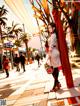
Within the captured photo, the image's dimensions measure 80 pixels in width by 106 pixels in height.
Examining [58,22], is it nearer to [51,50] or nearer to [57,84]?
[51,50]

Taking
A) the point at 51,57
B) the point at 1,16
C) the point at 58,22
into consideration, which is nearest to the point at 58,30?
the point at 58,22

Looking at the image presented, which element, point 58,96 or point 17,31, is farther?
point 17,31

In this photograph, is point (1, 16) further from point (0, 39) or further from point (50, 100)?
point (50, 100)

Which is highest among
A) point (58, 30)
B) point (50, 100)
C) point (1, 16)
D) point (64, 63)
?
point (1, 16)

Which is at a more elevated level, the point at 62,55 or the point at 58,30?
the point at 58,30

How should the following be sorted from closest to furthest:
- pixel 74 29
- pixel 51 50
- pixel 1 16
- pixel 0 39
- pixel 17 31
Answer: pixel 51 50
pixel 74 29
pixel 0 39
pixel 1 16
pixel 17 31

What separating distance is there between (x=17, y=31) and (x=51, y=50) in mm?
65266

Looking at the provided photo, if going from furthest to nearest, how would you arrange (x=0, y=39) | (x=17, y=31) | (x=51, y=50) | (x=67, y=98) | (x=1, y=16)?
1. (x=17, y=31)
2. (x=1, y=16)
3. (x=0, y=39)
4. (x=51, y=50)
5. (x=67, y=98)

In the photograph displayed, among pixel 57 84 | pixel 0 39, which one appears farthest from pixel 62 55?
pixel 0 39

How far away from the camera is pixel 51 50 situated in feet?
32.4

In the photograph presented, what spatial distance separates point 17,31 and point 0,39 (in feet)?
A: 83.0

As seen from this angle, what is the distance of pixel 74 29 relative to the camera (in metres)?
24.3

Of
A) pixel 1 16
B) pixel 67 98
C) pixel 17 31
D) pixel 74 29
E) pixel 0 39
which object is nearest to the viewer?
pixel 67 98

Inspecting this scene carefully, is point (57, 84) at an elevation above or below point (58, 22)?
below
